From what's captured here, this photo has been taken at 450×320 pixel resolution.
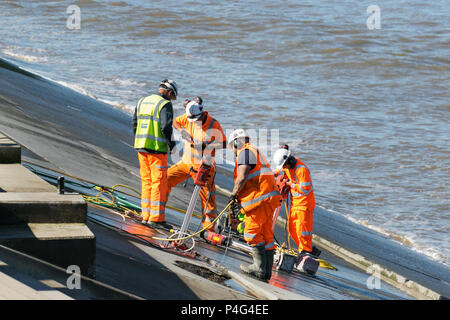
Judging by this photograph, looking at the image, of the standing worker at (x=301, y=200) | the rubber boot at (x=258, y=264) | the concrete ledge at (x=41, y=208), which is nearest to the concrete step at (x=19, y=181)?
the concrete ledge at (x=41, y=208)

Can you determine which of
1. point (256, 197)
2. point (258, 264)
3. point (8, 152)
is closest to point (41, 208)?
point (8, 152)

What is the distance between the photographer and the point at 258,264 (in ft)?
23.9

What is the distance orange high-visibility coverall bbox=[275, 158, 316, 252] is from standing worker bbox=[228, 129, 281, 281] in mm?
1662

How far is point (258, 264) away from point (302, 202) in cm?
185

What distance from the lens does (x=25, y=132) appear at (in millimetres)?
12344

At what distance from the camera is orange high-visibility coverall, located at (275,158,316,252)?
28.9 ft

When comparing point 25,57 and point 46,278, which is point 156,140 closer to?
point 46,278

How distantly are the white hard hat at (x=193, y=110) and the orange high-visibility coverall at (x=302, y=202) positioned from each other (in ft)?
4.72

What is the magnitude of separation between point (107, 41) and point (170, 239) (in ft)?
108

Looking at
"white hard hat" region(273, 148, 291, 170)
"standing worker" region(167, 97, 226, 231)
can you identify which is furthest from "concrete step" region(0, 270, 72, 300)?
"white hard hat" region(273, 148, 291, 170)

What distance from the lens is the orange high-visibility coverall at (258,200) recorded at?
7.09 meters

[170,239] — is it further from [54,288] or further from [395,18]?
[395,18]

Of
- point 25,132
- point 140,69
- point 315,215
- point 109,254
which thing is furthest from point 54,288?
point 140,69

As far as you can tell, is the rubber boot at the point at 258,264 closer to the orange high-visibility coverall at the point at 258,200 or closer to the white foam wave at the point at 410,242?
the orange high-visibility coverall at the point at 258,200
